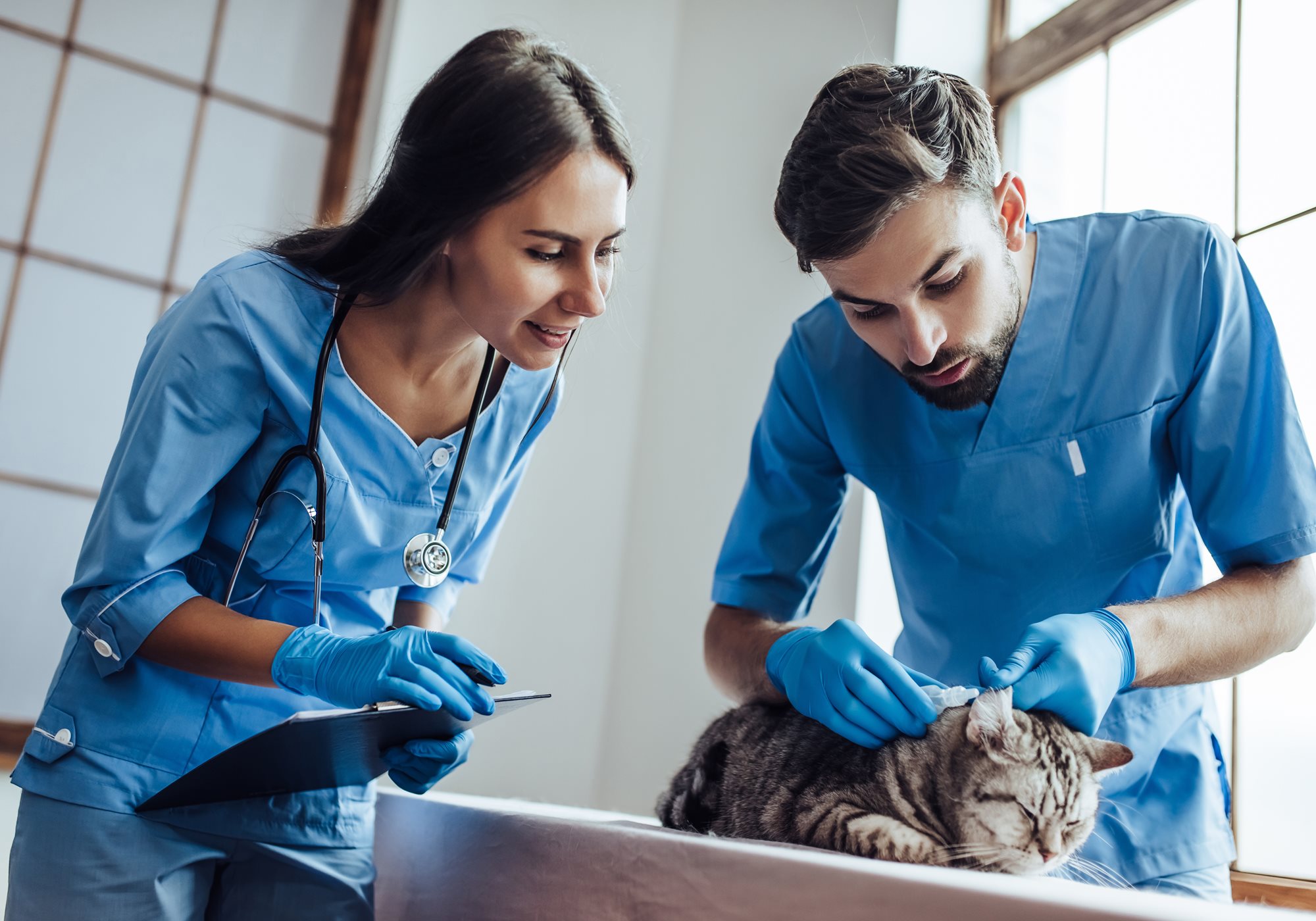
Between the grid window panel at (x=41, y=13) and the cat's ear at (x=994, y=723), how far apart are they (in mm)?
2491

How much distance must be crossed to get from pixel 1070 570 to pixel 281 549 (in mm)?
882

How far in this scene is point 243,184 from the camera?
8.14 feet

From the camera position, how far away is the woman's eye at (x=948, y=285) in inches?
42.9

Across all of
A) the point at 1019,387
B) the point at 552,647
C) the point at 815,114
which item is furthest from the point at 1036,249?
the point at 552,647

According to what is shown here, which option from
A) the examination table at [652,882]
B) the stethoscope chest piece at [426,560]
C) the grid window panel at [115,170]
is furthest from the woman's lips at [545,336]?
the grid window panel at [115,170]

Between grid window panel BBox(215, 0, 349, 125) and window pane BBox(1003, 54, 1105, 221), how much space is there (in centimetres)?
171

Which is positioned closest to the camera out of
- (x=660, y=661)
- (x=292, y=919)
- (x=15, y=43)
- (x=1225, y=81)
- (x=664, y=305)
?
(x=292, y=919)

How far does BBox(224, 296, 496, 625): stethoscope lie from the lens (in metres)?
1.02

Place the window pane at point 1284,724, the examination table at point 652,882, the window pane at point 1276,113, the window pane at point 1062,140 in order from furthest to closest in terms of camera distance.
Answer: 1. the window pane at point 1062,140
2. the window pane at point 1276,113
3. the window pane at point 1284,724
4. the examination table at point 652,882

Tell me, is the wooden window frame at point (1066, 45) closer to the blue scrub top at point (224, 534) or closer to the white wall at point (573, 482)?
the white wall at point (573, 482)

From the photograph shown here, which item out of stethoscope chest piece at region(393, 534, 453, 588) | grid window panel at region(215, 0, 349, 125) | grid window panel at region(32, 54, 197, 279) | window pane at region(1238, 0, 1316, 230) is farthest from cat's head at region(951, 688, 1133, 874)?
grid window panel at region(215, 0, 349, 125)

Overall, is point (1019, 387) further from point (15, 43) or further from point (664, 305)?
point (15, 43)

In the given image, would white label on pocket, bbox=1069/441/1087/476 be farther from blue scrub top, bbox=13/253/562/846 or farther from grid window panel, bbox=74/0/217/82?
grid window panel, bbox=74/0/217/82

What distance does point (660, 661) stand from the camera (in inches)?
94.6
